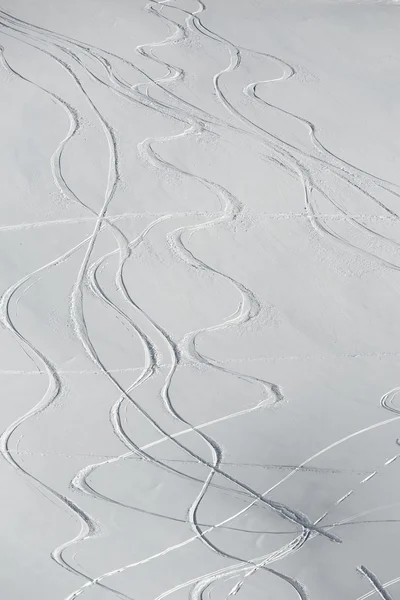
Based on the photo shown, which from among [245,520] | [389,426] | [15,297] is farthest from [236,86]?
[245,520]

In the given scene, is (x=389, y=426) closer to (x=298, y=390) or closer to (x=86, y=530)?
(x=298, y=390)

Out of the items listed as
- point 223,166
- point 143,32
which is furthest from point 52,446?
point 143,32

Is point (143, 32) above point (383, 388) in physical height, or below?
above

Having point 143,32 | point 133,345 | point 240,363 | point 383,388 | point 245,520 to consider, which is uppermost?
point 143,32

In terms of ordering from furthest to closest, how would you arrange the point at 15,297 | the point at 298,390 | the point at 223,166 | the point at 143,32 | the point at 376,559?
the point at 143,32, the point at 223,166, the point at 15,297, the point at 298,390, the point at 376,559

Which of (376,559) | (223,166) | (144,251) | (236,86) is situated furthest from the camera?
(236,86)

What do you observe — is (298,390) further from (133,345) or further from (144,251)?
(144,251)

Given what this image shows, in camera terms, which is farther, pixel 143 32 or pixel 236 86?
pixel 143 32
